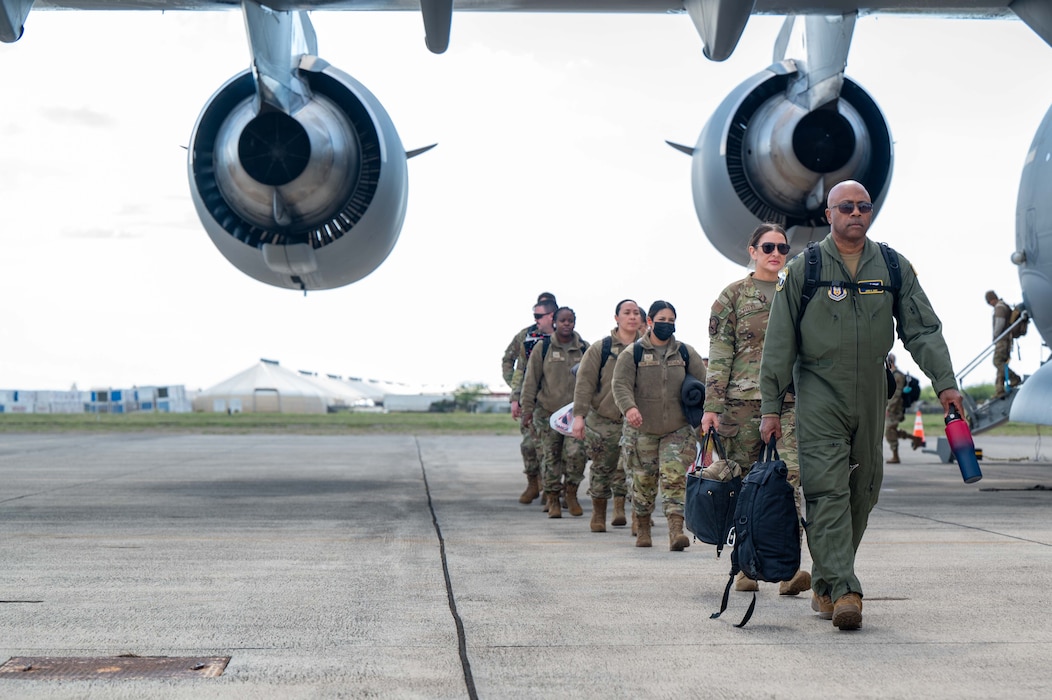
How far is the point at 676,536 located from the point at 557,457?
2687 mm

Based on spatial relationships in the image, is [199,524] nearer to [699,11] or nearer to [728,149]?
[699,11]

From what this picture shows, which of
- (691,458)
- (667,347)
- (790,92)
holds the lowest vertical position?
(691,458)

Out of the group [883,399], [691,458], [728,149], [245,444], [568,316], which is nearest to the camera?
[883,399]

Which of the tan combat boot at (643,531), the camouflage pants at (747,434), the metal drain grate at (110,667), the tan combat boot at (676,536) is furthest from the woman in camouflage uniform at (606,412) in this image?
the metal drain grate at (110,667)

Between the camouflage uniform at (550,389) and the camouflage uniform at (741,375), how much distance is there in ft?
12.4

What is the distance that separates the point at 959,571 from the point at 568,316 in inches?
184

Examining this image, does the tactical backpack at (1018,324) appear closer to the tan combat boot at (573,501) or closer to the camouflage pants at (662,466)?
the tan combat boot at (573,501)

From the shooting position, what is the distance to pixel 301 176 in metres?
10.1

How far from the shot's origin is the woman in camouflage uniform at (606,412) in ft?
28.3

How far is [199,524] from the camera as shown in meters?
8.51

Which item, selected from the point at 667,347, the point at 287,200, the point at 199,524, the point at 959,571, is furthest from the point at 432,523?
the point at 959,571

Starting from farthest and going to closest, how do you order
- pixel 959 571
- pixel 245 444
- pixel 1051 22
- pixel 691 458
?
pixel 245 444 < pixel 1051 22 < pixel 691 458 < pixel 959 571

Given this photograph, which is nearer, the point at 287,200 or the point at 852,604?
the point at 852,604

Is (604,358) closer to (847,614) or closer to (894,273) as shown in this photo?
(894,273)
